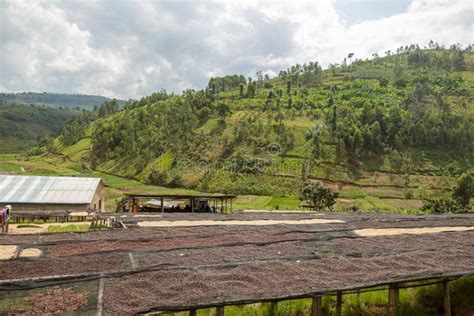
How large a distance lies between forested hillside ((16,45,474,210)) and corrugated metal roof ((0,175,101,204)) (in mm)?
24788

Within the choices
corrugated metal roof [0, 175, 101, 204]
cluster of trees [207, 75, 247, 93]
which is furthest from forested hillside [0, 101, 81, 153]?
corrugated metal roof [0, 175, 101, 204]

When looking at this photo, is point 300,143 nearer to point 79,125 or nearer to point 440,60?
point 79,125

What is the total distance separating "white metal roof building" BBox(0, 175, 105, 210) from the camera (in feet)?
92.2

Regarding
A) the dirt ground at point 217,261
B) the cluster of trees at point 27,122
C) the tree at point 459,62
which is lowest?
the dirt ground at point 217,261

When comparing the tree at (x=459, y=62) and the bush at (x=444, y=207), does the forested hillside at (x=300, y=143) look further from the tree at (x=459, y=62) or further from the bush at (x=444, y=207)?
the tree at (x=459, y=62)

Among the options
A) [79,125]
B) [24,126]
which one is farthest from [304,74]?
[24,126]

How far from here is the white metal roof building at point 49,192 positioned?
1106 inches

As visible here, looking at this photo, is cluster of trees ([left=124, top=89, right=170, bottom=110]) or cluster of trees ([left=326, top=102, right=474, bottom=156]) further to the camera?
cluster of trees ([left=124, top=89, right=170, bottom=110])

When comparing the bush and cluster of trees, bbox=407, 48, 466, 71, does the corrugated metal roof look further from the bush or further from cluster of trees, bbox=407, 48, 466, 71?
cluster of trees, bbox=407, 48, 466, 71

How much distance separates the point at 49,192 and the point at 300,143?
162ft

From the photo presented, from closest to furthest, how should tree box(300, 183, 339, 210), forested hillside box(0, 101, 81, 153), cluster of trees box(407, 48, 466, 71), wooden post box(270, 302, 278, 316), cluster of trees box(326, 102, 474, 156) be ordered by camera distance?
1. wooden post box(270, 302, 278, 316)
2. tree box(300, 183, 339, 210)
3. cluster of trees box(326, 102, 474, 156)
4. forested hillside box(0, 101, 81, 153)
5. cluster of trees box(407, 48, 466, 71)

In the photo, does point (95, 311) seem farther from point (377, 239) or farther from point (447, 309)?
point (377, 239)

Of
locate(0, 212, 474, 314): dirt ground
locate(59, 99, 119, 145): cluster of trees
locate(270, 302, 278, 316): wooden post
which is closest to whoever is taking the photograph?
locate(0, 212, 474, 314): dirt ground

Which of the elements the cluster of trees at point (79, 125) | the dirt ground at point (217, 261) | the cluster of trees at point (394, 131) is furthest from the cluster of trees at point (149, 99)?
the dirt ground at point (217, 261)
